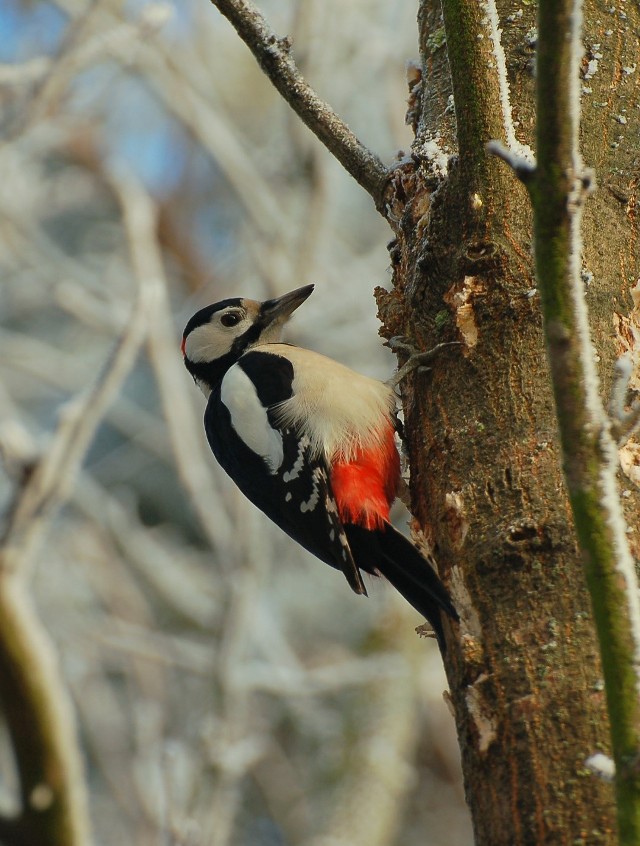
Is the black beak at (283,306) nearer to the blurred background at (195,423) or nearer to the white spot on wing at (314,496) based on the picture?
the blurred background at (195,423)

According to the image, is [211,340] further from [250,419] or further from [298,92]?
[298,92]

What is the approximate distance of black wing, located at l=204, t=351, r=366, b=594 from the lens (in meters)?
2.78

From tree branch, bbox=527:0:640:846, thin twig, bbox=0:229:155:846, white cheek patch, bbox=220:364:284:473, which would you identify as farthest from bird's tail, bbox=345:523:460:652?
thin twig, bbox=0:229:155:846

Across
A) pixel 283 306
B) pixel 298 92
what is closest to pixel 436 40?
pixel 298 92

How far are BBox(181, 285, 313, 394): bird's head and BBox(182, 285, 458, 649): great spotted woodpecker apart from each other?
9.9 inches

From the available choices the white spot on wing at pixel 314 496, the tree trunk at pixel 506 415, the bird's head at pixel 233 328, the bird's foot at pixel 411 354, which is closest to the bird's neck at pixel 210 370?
the bird's head at pixel 233 328

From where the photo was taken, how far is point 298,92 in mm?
2338

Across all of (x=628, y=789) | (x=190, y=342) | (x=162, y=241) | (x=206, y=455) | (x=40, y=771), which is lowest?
(x=628, y=789)

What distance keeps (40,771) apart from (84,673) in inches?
165

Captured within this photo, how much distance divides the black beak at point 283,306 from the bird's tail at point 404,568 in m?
1.09

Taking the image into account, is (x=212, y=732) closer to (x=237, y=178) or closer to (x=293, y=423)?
(x=293, y=423)

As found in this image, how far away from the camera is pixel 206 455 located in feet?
18.5

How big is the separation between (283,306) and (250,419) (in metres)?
0.67

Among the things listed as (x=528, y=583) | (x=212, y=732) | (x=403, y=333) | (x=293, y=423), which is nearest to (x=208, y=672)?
(x=212, y=732)
